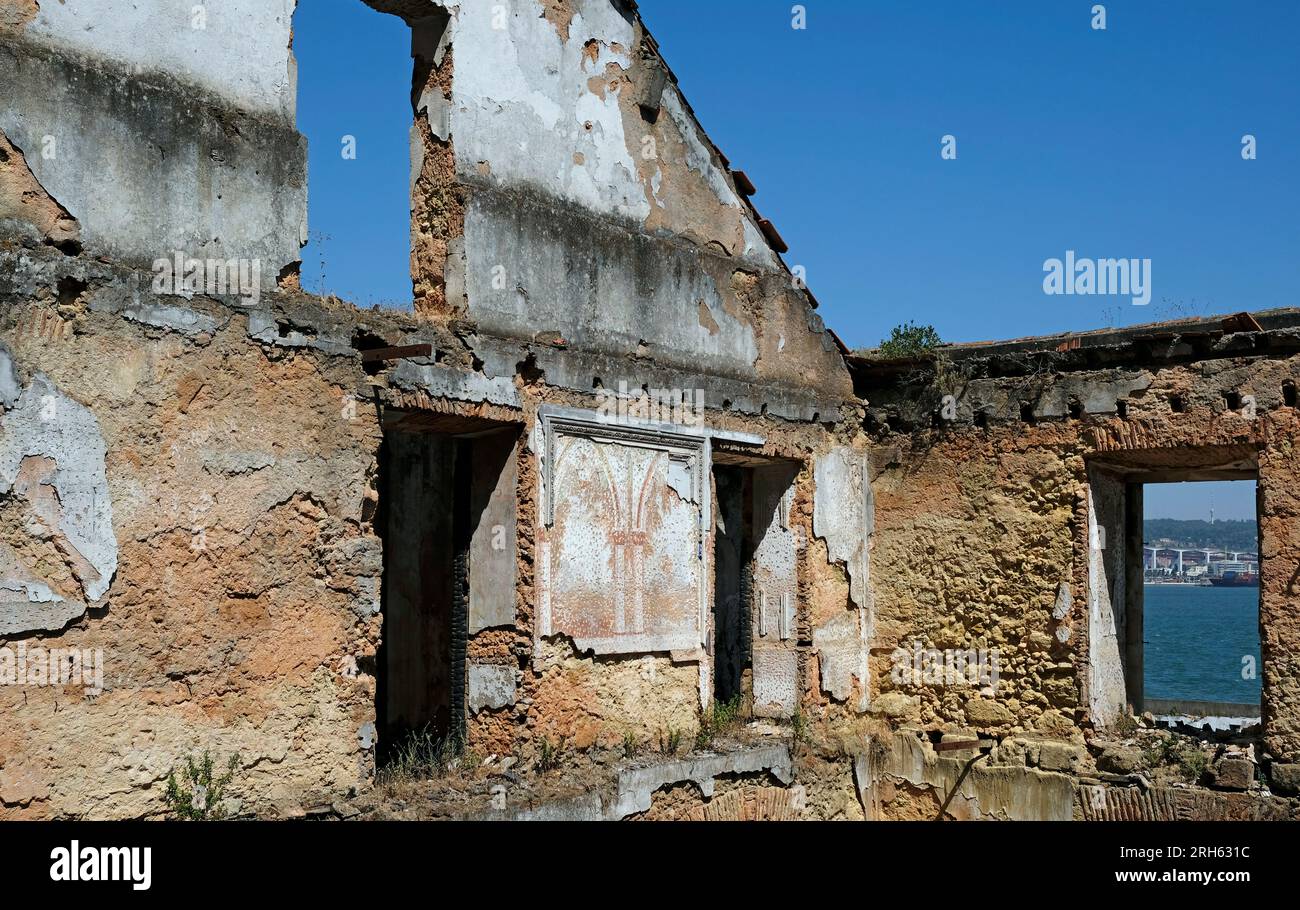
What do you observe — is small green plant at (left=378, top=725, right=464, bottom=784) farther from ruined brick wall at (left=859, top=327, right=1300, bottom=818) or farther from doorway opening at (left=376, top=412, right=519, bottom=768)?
ruined brick wall at (left=859, top=327, right=1300, bottom=818)

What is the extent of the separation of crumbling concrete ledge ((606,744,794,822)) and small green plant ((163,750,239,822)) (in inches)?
101

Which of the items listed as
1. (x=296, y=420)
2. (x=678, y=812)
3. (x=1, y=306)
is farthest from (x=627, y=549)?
(x=1, y=306)

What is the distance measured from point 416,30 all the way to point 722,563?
5.45 m

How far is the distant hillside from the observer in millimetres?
112562

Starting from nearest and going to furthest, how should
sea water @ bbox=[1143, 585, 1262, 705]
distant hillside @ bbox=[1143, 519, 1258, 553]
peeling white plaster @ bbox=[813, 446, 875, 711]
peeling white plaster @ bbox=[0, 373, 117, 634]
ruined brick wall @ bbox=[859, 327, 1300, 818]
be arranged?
peeling white plaster @ bbox=[0, 373, 117, 634] < ruined brick wall @ bbox=[859, 327, 1300, 818] < peeling white plaster @ bbox=[813, 446, 875, 711] < sea water @ bbox=[1143, 585, 1262, 705] < distant hillside @ bbox=[1143, 519, 1258, 553]

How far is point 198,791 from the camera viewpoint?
19.7ft

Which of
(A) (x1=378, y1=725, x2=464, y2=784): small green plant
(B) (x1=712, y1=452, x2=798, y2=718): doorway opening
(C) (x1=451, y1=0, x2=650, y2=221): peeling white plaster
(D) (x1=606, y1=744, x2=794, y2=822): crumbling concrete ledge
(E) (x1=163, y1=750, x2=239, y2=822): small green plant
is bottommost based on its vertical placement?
(D) (x1=606, y1=744, x2=794, y2=822): crumbling concrete ledge

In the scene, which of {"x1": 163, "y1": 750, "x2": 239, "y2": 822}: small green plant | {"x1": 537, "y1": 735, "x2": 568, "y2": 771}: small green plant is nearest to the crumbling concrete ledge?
{"x1": 537, "y1": 735, "x2": 568, "y2": 771}: small green plant

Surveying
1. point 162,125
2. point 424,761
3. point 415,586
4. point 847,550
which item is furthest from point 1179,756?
point 162,125

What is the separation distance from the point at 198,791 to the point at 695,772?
3525mm

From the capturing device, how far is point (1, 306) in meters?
5.46

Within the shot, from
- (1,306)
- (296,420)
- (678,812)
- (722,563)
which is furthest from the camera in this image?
(722,563)

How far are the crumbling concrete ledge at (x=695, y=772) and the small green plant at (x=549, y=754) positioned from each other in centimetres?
41

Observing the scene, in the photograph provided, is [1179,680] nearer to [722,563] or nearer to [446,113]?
[722,563]
